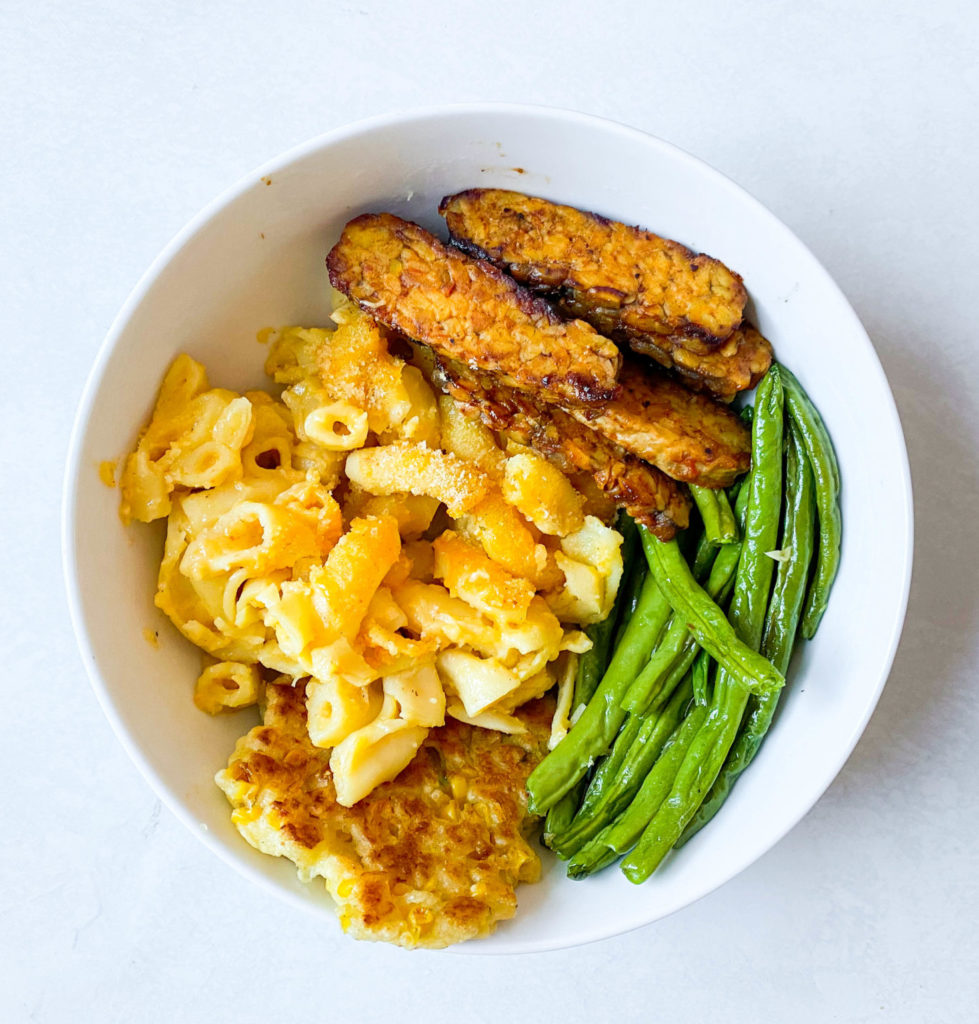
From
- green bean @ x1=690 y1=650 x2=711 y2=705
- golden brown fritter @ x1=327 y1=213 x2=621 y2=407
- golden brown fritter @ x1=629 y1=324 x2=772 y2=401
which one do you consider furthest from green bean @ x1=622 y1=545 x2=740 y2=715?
golden brown fritter @ x1=327 y1=213 x2=621 y2=407

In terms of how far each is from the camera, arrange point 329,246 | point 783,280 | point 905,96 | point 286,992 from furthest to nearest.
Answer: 1. point 286,992
2. point 905,96
3. point 329,246
4. point 783,280

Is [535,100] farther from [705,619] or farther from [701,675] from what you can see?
[701,675]

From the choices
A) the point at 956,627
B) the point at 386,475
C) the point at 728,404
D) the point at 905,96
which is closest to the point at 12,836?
the point at 386,475

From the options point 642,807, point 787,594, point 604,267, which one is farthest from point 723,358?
point 642,807

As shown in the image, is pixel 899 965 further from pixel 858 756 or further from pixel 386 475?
pixel 386 475

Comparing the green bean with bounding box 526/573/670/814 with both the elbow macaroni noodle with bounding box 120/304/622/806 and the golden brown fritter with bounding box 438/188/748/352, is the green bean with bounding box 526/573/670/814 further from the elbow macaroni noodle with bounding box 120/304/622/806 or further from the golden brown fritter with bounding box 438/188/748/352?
the golden brown fritter with bounding box 438/188/748/352

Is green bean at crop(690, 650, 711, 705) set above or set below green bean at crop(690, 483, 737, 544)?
below

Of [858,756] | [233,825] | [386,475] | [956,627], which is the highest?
[956,627]
